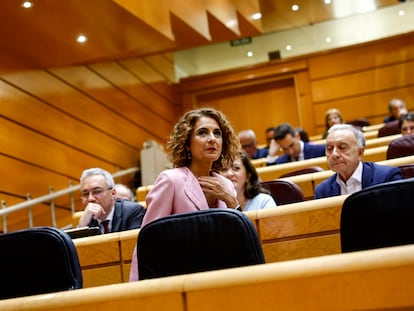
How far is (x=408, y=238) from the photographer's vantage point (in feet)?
4.85

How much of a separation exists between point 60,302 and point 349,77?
7.26 m

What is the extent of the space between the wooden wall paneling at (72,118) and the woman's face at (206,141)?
326 centimetres

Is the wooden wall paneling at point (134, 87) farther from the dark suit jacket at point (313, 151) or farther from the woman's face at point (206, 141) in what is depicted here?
the woman's face at point (206, 141)

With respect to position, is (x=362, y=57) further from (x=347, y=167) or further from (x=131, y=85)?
(x=347, y=167)

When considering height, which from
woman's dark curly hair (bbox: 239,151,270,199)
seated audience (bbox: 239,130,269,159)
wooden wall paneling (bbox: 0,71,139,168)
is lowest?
woman's dark curly hair (bbox: 239,151,270,199)

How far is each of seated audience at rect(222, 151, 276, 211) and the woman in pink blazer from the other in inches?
18.3

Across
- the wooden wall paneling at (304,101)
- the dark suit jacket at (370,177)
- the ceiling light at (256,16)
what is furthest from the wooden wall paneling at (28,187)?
the wooden wall paneling at (304,101)

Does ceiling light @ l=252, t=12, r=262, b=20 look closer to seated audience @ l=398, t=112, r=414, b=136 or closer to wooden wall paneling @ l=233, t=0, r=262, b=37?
wooden wall paneling @ l=233, t=0, r=262, b=37

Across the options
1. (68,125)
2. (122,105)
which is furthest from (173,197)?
(122,105)

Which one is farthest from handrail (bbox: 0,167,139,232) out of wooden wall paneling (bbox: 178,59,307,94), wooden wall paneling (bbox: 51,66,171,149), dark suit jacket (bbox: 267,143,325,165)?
wooden wall paneling (bbox: 178,59,307,94)

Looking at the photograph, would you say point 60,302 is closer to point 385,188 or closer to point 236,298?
point 236,298

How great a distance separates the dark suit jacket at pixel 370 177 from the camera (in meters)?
2.62

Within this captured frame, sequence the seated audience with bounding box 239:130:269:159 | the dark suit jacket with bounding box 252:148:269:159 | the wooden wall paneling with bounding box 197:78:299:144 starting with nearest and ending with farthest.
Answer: the seated audience with bounding box 239:130:269:159 → the dark suit jacket with bounding box 252:148:269:159 → the wooden wall paneling with bounding box 197:78:299:144

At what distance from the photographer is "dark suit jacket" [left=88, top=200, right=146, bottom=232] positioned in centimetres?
288
